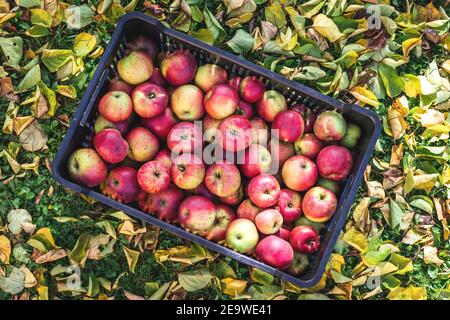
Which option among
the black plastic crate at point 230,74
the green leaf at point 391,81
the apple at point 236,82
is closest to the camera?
the black plastic crate at point 230,74

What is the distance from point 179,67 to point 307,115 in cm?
62

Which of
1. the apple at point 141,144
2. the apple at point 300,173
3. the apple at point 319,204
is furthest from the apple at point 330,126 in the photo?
the apple at point 141,144

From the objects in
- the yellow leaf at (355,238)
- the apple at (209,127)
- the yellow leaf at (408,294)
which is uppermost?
the apple at (209,127)

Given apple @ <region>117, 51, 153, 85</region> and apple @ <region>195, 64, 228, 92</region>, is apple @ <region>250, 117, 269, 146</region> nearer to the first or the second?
apple @ <region>195, 64, 228, 92</region>

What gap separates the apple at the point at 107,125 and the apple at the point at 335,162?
0.86 metres

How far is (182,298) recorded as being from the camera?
245 cm

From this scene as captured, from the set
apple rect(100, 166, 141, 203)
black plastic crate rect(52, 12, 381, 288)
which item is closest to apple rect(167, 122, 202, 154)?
apple rect(100, 166, 141, 203)

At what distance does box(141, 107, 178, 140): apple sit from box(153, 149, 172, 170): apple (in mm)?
95

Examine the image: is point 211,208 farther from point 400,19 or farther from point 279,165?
point 400,19

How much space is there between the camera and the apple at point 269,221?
7.25 ft

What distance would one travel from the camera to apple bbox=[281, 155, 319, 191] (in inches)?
89.5

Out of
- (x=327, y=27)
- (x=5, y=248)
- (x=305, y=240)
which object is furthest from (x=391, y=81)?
(x=5, y=248)

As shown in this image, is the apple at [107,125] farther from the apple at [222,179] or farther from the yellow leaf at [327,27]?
the yellow leaf at [327,27]
